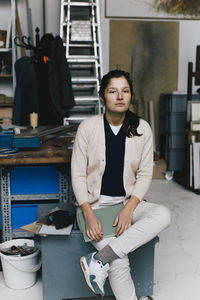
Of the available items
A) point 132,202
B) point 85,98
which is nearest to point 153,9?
point 85,98

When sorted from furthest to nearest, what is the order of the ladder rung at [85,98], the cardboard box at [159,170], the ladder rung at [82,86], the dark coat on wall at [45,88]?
the cardboard box at [159,170] → the ladder rung at [82,86] → the ladder rung at [85,98] → the dark coat on wall at [45,88]

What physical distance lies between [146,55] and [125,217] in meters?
3.80

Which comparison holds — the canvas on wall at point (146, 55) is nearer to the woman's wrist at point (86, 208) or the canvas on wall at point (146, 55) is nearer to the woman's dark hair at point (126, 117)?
the woman's dark hair at point (126, 117)

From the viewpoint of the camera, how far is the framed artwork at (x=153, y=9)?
16.5 feet

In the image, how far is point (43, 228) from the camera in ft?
6.30

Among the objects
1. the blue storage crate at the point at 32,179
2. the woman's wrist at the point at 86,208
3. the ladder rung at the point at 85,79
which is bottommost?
the woman's wrist at the point at 86,208

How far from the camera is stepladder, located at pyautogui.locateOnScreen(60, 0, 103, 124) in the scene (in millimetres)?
A: 4414

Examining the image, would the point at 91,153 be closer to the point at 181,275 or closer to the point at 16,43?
the point at 181,275

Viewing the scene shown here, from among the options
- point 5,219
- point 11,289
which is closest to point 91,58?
point 5,219

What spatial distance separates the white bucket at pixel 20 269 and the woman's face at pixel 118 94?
38.3 inches

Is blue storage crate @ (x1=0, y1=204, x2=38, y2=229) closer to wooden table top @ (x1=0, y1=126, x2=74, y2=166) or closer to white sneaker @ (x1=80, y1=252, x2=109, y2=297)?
wooden table top @ (x1=0, y1=126, x2=74, y2=166)

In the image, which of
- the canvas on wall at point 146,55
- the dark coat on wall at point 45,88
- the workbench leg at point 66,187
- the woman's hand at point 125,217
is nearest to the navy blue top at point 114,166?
the woman's hand at point 125,217

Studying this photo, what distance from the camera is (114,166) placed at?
1.95 meters

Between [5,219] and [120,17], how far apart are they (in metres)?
3.71
